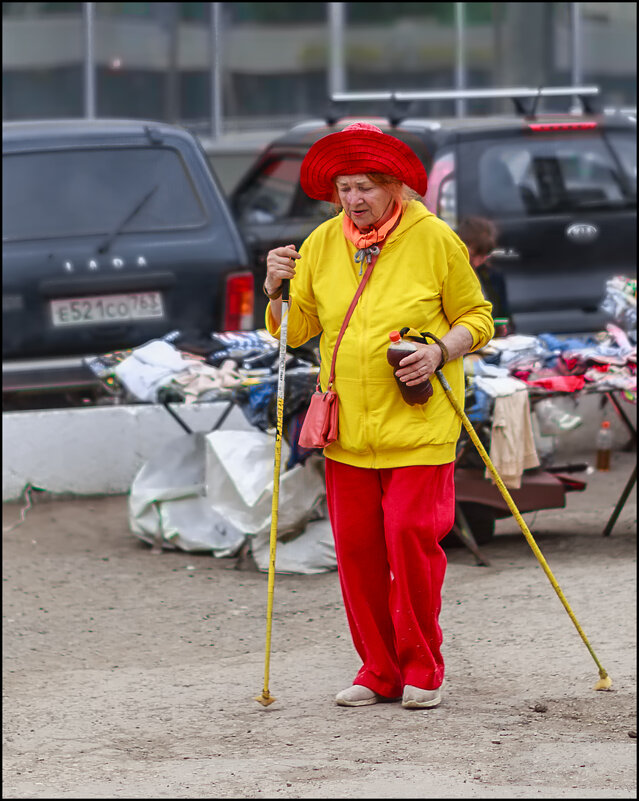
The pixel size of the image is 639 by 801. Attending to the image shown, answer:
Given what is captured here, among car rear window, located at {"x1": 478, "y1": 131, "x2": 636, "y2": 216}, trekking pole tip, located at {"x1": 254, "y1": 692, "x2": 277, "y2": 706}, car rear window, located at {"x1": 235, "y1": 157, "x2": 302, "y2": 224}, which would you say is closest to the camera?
trekking pole tip, located at {"x1": 254, "y1": 692, "x2": 277, "y2": 706}

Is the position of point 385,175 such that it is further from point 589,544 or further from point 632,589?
point 589,544

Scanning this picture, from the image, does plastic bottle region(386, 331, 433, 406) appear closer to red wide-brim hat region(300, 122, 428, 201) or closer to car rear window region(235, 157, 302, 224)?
red wide-brim hat region(300, 122, 428, 201)

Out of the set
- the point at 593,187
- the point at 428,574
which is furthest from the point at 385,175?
the point at 593,187

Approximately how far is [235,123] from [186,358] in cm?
1141

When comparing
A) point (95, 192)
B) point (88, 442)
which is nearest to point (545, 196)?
point (95, 192)

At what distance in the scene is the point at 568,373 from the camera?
22.9 ft

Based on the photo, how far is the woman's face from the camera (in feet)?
14.6

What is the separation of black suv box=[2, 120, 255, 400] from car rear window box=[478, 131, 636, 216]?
1.91 metres

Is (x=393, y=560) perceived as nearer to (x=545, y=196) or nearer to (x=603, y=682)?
(x=603, y=682)

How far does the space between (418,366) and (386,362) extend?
0.16 meters

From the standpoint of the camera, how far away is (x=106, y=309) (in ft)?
25.4

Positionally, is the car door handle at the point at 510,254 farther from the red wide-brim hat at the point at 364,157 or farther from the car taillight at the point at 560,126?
the red wide-brim hat at the point at 364,157

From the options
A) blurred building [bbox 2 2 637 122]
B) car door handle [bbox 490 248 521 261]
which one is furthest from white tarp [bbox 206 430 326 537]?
blurred building [bbox 2 2 637 122]

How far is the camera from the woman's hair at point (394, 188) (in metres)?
4.45
